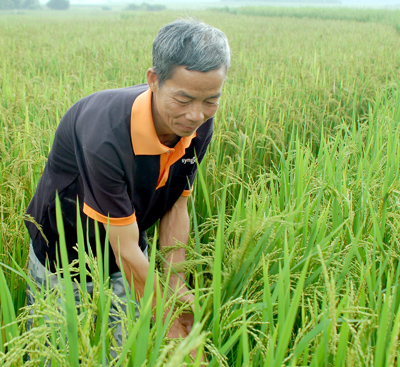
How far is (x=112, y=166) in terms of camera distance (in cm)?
126

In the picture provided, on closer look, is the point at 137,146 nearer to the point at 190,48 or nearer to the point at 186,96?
the point at 186,96

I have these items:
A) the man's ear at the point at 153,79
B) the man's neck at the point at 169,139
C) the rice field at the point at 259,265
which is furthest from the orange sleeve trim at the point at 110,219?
the man's ear at the point at 153,79

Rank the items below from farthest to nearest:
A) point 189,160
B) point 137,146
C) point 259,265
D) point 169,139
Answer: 1. point 189,160
2. point 169,139
3. point 137,146
4. point 259,265

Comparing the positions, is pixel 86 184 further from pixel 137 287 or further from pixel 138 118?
pixel 137 287

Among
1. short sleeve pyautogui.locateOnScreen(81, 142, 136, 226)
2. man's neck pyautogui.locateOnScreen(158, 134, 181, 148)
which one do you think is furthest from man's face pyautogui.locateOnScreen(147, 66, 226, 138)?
short sleeve pyautogui.locateOnScreen(81, 142, 136, 226)

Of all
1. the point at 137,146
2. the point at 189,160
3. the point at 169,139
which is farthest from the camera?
the point at 189,160

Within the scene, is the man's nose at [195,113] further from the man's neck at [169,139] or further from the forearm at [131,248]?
the forearm at [131,248]

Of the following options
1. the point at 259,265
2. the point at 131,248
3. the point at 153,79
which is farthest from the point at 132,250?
the point at 153,79

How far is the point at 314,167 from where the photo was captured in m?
1.91

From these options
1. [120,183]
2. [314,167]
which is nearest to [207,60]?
[120,183]

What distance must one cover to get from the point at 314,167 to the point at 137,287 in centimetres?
102

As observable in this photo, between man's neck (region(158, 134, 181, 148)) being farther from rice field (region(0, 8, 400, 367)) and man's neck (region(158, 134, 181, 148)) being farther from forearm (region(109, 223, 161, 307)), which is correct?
forearm (region(109, 223, 161, 307))

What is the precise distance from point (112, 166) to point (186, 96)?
0.33m

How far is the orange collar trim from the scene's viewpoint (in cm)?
133
